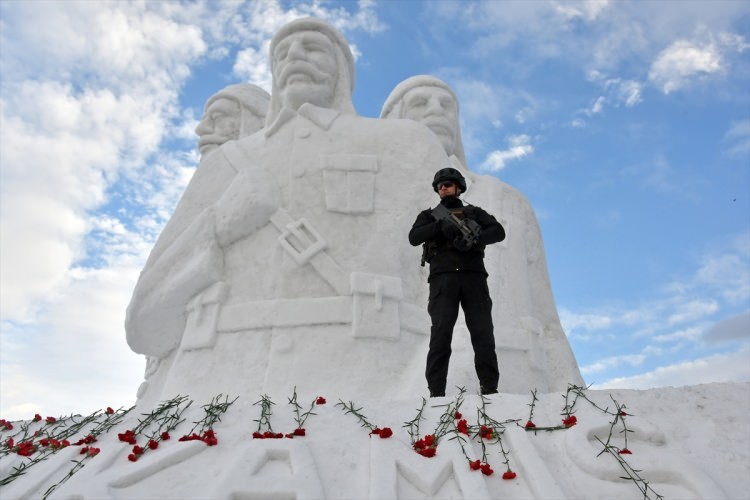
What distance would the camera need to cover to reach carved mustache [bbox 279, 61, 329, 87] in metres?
6.25

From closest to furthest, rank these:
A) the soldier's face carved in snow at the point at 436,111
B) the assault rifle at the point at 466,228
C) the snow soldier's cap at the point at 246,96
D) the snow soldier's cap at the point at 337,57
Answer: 1. the assault rifle at the point at 466,228
2. the snow soldier's cap at the point at 337,57
3. the soldier's face carved in snow at the point at 436,111
4. the snow soldier's cap at the point at 246,96

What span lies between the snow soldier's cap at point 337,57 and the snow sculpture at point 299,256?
0.05 ft

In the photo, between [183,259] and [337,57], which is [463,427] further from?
[337,57]

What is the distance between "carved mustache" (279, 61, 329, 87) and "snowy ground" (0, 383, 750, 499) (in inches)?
150

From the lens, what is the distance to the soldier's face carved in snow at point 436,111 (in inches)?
284

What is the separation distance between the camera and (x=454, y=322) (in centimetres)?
390

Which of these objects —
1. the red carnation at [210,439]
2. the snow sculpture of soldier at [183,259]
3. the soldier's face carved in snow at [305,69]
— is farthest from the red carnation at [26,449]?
the soldier's face carved in snow at [305,69]

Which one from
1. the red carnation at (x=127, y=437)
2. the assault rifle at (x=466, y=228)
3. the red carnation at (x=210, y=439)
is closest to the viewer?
the red carnation at (x=210, y=439)

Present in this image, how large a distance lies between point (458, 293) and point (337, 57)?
3.62 metres

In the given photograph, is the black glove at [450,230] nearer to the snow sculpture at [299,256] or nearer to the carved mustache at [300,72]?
the snow sculpture at [299,256]

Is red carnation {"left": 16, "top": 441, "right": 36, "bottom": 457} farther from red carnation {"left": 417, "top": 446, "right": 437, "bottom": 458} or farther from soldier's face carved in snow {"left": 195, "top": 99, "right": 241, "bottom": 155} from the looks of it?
soldier's face carved in snow {"left": 195, "top": 99, "right": 241, "bottom": 155}

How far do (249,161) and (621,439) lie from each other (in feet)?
13.9

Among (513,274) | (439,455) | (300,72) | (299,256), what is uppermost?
(300,72)

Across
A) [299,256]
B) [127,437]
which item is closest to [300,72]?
[299,256]
